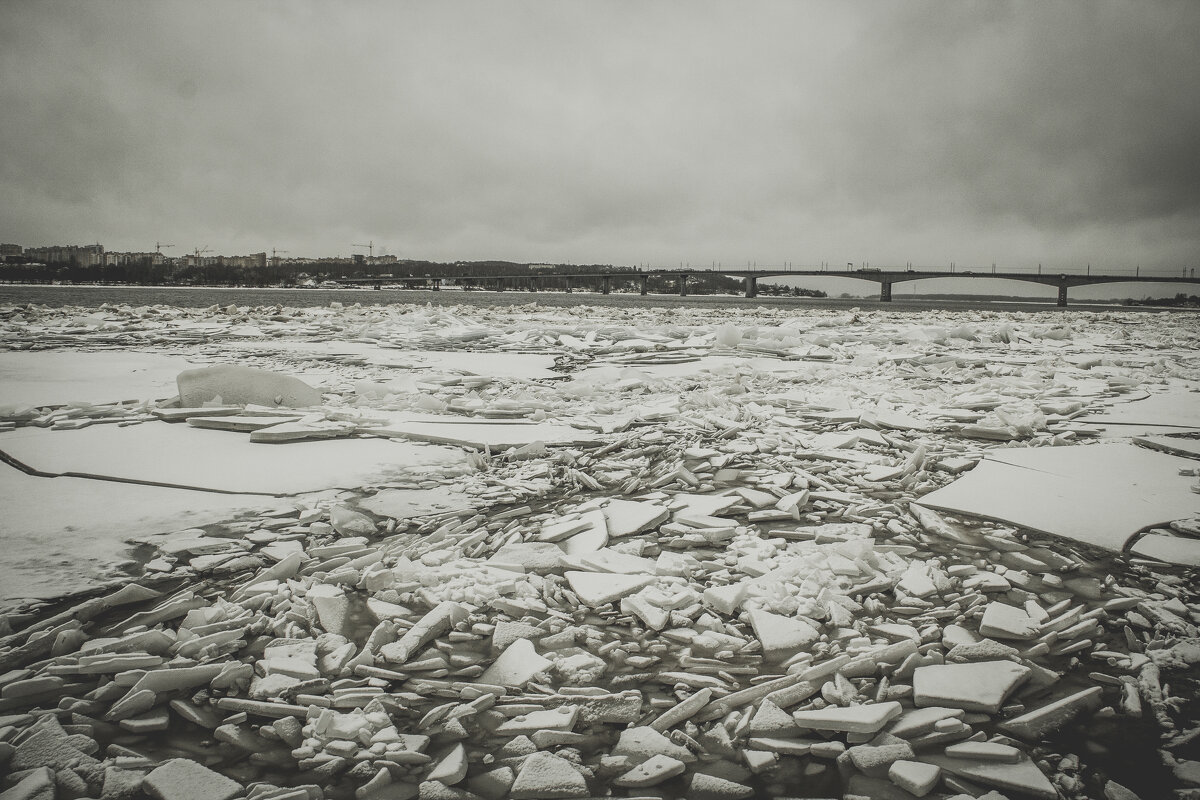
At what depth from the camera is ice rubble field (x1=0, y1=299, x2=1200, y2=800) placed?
1.43m

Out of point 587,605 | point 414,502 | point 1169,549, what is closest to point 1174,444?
point 1169,549

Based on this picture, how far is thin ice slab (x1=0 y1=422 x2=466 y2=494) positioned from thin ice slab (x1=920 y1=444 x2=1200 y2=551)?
339cm

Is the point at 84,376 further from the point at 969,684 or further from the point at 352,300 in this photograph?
the point at 352,300

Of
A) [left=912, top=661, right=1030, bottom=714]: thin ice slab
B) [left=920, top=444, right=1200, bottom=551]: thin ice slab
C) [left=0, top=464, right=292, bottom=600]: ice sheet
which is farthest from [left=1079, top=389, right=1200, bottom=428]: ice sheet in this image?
[left=0, top=464, right=292, bottom=600]: ice sheet

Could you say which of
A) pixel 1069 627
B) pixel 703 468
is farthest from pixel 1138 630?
pixel 703 468

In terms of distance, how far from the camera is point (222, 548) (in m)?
2.55

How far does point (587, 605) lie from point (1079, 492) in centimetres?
311

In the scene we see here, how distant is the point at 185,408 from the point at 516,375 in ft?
12.4

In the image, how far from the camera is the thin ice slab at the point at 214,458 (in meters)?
3.42

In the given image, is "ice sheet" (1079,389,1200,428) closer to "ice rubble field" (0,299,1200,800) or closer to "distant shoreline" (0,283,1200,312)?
"ice rubble field" (0,299,1200,800)

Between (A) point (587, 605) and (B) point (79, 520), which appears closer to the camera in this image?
(A) point (587, 605)

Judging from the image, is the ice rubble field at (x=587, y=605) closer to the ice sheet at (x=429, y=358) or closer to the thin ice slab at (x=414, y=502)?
the thin ice slab at (x=414, y=502)

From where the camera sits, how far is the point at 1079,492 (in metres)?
3.29

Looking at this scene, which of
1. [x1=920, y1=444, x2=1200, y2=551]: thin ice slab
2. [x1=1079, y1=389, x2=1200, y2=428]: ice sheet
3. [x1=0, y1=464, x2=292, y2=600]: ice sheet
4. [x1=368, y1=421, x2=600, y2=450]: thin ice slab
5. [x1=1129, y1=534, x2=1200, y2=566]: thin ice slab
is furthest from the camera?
[x1=1079, y1=389, x2=1200, y2=428]: ice sheet
